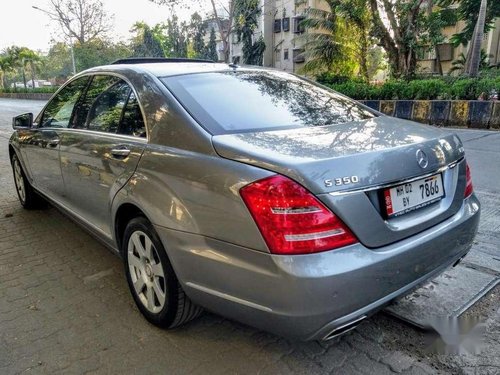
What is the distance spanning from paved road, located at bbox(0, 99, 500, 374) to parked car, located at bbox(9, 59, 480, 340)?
185 millimetres

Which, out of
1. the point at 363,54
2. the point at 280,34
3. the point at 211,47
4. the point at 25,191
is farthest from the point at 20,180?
the point at 211,47

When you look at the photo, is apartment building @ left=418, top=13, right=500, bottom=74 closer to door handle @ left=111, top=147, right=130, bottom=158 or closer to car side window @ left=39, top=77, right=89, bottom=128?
car side window @ left=39, top=77, right=89, bottom=128

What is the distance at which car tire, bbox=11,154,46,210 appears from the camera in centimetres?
473

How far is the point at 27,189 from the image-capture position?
473cm

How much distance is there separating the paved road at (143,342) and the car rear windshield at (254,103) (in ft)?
3.96

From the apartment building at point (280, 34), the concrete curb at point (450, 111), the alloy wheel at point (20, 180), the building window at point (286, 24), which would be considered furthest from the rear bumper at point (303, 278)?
the building window at point (286, 24)

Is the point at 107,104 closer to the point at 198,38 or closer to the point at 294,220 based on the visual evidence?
the point at 294,220

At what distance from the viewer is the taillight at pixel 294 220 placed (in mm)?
1713

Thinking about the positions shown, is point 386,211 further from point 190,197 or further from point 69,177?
point 69,177

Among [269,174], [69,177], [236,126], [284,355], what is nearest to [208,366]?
[284,355]

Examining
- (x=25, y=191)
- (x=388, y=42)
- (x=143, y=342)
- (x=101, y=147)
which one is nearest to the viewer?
(x=143, y=342)

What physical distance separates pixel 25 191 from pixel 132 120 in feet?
9.31

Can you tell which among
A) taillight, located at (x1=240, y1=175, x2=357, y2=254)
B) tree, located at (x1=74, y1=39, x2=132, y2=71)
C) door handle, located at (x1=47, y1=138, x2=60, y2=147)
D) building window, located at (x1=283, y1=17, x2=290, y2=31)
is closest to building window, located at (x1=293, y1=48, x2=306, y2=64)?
building window, located at (x1=283, y1=17, x2=290, y2=31)

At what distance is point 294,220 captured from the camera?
1718mm
